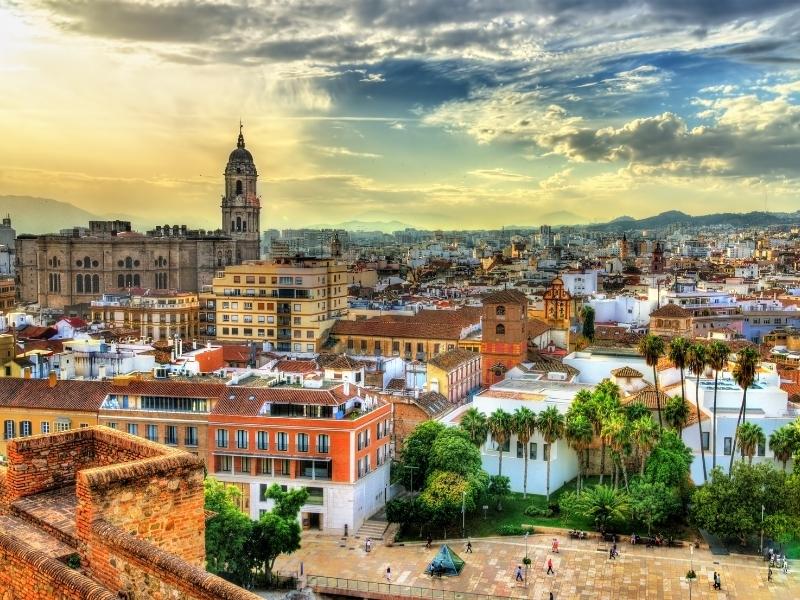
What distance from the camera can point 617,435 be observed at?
40.4 m

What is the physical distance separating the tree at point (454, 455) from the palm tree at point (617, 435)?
6256 mm

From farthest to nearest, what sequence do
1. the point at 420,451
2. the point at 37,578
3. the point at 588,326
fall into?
the point at 588,326
the point at 420,451
the point at 37,578

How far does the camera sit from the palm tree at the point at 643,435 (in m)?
40.6

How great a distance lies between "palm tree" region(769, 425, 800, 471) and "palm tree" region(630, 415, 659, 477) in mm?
5176

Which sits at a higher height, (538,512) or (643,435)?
(643,435)

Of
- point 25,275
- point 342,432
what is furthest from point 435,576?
point 25,275

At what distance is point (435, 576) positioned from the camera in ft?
116

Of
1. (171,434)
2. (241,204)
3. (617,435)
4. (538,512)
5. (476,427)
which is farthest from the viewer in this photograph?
(241,204)

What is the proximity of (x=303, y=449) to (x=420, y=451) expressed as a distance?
19.8 ft

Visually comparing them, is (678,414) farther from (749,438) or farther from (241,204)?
(241,204)

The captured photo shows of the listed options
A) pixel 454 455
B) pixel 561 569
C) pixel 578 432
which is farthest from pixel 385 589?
pixel 578 432

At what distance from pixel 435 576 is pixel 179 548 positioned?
26701 mm

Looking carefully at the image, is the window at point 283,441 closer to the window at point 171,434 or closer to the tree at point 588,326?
the window at point 171,434

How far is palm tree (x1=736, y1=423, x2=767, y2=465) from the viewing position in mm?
39812
